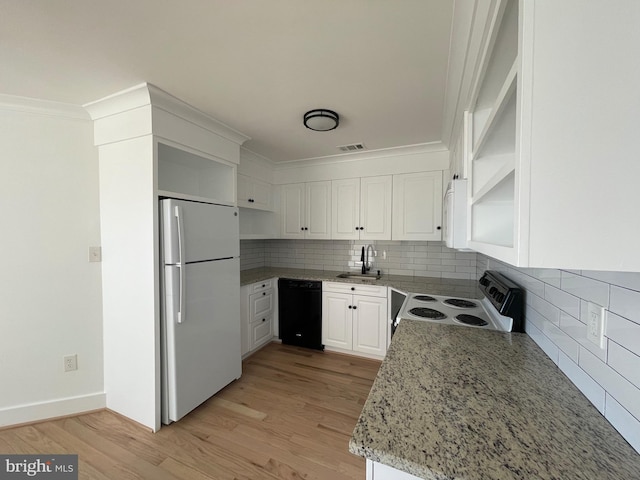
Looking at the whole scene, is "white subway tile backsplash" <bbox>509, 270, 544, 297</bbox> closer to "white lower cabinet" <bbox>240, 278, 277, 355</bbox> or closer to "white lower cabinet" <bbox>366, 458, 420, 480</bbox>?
"white lower cabinet" <bbox>366, 458, 420, 480</bbox>

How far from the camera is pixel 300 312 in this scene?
3.21 metres

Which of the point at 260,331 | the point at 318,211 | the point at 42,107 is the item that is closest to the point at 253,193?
the point at 318,211

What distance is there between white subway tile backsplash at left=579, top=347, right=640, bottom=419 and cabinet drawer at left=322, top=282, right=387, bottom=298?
6.59ft

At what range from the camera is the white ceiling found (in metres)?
1.12

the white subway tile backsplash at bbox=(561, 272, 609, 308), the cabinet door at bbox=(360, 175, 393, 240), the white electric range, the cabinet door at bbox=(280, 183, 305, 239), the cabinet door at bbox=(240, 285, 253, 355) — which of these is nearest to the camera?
the white subway tile backsplash at bbox=(561, 272, 609, 308)

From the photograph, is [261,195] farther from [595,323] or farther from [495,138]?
[595,323]

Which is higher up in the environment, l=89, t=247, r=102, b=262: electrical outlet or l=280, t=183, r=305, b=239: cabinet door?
l=280, t=183, r=305, b=239: cabinet door

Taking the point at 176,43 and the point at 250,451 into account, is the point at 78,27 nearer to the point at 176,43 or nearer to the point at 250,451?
the point at 176,43

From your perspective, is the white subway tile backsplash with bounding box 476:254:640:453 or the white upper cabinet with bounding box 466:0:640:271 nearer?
the white upper cabinet with bounding box 466:0:640:271

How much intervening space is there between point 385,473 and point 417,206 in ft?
8.78

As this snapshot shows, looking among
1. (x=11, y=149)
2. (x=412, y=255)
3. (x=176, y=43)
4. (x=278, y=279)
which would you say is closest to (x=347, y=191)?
(x=412, y=255)

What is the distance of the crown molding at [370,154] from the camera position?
2.84 metres

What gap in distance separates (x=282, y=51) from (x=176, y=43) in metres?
0.55

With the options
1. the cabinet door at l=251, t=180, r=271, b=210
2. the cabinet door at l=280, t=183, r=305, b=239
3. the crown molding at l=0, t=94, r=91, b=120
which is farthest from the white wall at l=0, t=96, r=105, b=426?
the cabinet door at l=280, t=183, r=305, b=239
